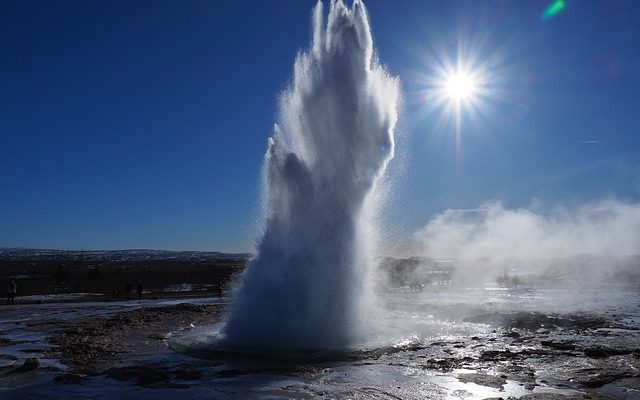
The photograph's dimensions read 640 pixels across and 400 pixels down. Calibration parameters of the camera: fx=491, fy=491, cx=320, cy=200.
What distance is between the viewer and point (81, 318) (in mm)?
17266

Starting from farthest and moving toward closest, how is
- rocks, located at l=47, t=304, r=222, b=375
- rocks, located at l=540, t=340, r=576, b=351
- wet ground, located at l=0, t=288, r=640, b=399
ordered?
A: rocks, located at l=540, t=340, r=576, b=351 → rocks, located at l=47, t=304, r=222, b=375 → wet ground, located at l=0, t=288, r=640, b=399

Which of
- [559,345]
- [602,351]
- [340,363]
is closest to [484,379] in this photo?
[340,363]

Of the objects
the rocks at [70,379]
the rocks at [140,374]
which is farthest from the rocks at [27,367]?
the rocks at [140,374]

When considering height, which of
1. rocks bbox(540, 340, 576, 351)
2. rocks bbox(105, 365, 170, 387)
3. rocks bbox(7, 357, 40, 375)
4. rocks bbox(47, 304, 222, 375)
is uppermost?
rocks bbox(7, 357, 40, 375)

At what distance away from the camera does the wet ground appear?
7455mm

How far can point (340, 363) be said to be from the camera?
9.57m

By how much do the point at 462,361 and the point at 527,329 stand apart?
243 inches

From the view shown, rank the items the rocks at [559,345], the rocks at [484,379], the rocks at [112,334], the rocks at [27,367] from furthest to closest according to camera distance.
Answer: the rocks at [559,345] → the rocks at [112,334] → the rocks at [27,367] → the rocks at [484,379]

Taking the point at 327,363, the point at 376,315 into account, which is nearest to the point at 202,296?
the point at 376,315

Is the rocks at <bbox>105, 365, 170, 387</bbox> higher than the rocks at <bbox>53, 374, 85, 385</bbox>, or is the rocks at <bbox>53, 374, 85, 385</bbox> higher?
the rocks at <bbox>53, 374, 85, 385</bbox>

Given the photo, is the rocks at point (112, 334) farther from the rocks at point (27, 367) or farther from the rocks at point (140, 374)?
the rocks at point (27, 367)

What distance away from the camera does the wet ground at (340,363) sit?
24.5ft

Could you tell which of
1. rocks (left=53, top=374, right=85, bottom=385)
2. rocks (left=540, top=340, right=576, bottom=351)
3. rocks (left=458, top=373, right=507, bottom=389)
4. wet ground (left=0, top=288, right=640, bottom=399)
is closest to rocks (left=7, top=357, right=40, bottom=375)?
wet ground (left=0, top=288, right=640, bottom=399)

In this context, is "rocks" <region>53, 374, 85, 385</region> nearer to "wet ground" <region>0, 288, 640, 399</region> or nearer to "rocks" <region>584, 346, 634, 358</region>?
"wet ground" <region>0, 288, 640, 399</region>
